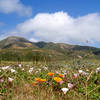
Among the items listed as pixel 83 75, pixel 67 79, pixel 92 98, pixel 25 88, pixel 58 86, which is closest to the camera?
pixel 25 88

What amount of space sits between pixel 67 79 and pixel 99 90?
3.08 feet

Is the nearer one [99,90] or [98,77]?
[99,90]

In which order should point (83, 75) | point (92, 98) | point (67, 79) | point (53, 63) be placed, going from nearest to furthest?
point (92, 98), point (67, 79), point (83, 75), point (53, 63)

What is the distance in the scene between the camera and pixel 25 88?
3752 mm

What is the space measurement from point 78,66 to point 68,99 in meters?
4.02

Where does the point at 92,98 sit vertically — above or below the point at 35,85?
below

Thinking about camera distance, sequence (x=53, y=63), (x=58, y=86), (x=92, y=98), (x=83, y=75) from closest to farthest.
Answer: (x=92, y=98), (x=58, y=86), (x=83, y=75), (x=53, y=63)

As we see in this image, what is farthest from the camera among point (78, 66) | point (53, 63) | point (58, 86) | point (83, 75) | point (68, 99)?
point (53, 63)

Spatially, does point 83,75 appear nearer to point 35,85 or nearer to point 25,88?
point 35,85

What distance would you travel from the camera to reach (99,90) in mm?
4660

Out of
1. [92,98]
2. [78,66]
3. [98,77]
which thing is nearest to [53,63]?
[78,66]

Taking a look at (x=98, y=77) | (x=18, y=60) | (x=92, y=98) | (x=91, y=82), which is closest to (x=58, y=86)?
(x=92, y=98)

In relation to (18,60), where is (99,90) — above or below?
below

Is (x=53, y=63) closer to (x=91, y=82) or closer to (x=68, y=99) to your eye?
(x=91, y=82)
